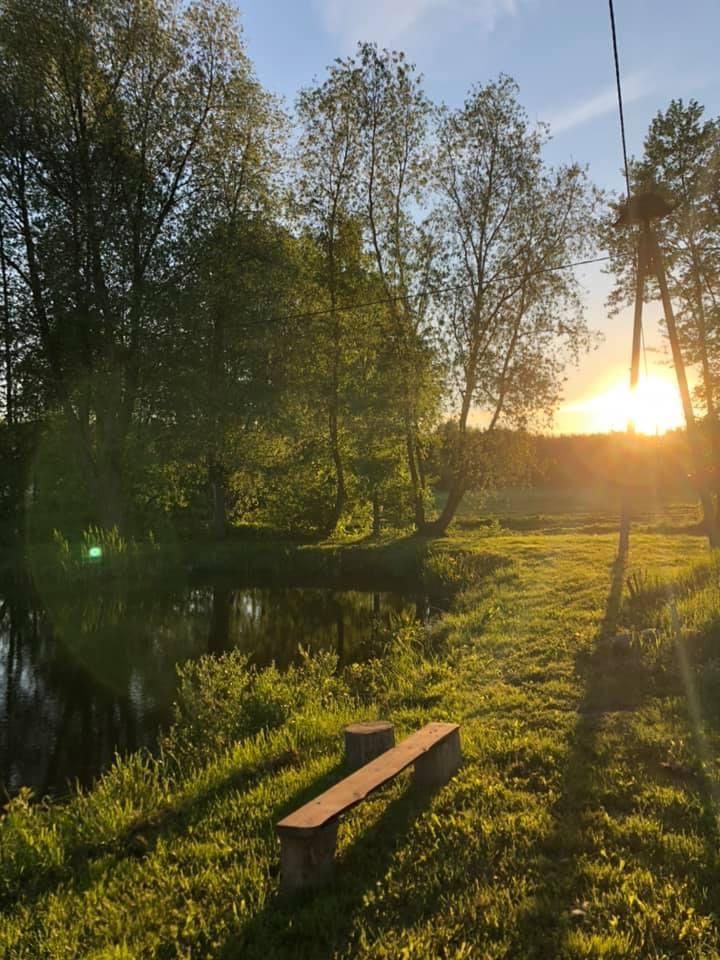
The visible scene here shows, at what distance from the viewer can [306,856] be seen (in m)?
3.48

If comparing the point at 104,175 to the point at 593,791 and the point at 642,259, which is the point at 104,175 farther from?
the point at 593,791

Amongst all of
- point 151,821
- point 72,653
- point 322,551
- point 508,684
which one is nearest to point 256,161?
point 322,551

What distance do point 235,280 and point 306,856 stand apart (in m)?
20.0

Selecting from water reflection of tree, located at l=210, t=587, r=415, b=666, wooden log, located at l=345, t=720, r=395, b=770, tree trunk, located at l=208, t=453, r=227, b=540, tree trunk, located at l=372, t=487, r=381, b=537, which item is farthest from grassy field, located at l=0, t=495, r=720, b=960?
tree trunk, located at l=372, t=487, r=381, b=537

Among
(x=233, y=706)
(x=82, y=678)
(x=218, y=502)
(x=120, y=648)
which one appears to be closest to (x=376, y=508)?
(x=218, y=502)

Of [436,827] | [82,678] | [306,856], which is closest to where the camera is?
[306,856]

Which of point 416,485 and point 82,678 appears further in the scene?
point 416,485

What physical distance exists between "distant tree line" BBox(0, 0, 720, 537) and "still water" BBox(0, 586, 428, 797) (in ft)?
21.7

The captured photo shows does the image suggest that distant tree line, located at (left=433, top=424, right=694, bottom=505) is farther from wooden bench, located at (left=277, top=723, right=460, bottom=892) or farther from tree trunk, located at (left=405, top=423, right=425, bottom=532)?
wooden bench, located at (left=277, top=723, right=460, bottom=892)

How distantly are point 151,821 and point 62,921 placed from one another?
1.18m

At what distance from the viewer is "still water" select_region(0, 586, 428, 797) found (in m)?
7.61

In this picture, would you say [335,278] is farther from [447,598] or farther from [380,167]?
[447,598]

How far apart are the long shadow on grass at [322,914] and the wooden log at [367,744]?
712 millimetres

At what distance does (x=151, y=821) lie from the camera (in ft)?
15.6
